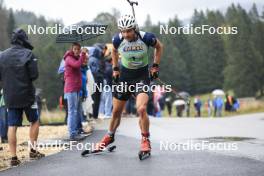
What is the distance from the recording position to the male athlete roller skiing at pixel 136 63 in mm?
8945

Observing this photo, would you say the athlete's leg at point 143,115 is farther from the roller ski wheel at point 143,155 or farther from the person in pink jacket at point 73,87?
the person in pink jacket at point 73,87

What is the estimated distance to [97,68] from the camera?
1677 centimetres

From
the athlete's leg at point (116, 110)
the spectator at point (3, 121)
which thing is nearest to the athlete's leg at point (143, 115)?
the athlete's leg at point (116, 110)

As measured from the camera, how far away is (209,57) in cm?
11619

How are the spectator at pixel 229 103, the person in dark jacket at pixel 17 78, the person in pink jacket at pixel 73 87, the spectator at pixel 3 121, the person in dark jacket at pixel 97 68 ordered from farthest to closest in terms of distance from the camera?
1. the spectator at pixel 229 103
2. the person in dark jacket at pixel 97 68
3. the spectator at pixel 3 121
4. the person in pink jacket at pixel 73 87
5. the person in dark jacket at pixel 17 78

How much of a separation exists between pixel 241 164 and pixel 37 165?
116 inches

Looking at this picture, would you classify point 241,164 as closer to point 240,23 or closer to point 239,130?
point 239,130

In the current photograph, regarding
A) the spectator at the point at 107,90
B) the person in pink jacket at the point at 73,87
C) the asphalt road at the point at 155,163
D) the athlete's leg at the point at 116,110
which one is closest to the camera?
the asphalt road at the point at 155,163

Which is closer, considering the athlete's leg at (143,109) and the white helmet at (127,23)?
the white helmet at (127,23)

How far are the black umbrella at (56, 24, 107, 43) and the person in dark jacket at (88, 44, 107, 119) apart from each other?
2027mm

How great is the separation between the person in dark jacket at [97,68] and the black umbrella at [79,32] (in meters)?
2.03

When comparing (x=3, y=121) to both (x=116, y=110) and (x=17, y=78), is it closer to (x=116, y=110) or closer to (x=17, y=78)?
(x=17, y=78)

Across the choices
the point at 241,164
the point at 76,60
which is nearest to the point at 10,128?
the point at 76,60

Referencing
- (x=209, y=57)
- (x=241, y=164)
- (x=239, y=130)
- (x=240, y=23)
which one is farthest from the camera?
(x=209, y=57)
